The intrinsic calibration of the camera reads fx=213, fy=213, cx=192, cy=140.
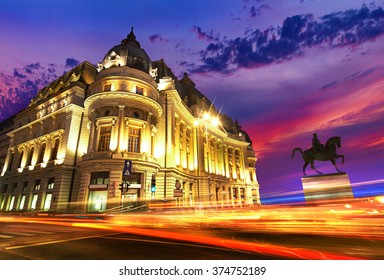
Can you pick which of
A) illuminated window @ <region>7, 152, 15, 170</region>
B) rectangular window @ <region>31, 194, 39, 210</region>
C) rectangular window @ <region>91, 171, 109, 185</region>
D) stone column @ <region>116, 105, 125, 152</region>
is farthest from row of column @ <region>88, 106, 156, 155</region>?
illuminated window @ <region>7, 152, 15, 170</region>

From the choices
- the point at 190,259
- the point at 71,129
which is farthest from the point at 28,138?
the point at 190,259

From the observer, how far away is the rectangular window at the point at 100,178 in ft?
84.7

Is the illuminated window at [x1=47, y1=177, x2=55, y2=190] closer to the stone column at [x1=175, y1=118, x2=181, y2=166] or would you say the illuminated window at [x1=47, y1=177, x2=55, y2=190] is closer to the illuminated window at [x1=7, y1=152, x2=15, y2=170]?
the illuminated window at [x1=7, y1=152, x2=15, y2=170]

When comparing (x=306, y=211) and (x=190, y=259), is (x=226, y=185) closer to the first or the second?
(x=306, y=211)

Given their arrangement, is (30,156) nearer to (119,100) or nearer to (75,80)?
(75,80)

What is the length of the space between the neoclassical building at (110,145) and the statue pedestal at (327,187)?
11.8 m

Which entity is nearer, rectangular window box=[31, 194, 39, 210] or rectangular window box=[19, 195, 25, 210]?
rectangular window box=[31, 194, 39, 210]

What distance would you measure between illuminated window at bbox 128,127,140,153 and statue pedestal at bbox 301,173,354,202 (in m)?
19.7

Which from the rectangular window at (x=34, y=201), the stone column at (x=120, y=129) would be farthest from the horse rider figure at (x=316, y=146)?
the rectangular window at (x=34, y=201)

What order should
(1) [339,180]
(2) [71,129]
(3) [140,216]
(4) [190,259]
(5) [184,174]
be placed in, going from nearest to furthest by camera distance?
(4) [190,259] < (3) [140,216] < (1) [339,180] < (2) [71,129] < (5) [184,174]

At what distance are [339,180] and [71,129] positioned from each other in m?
33.6

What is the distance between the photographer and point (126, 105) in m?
28.0

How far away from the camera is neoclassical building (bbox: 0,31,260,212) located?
25734 mm

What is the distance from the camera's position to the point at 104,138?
92.8ft
